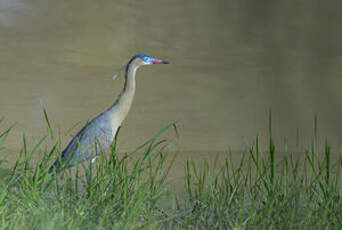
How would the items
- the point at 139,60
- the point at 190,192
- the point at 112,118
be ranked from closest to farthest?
the point at 190,192, the point at 112,118, the point at 139,60

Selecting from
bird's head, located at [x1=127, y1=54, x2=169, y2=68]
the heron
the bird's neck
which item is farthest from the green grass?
bird's head, located at [x1=127, y1=54, x2=169, y2=68]

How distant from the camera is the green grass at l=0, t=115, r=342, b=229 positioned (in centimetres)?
175

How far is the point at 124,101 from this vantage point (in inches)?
146

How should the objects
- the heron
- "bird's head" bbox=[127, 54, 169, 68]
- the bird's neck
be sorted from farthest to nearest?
"bird's head" bbox=[127, 54, 169, 68] → the bird's neck → the heron

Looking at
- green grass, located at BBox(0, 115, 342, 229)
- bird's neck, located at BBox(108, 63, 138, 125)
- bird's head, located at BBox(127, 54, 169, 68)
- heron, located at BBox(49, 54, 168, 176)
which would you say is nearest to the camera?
green grass, located at BBox(0, 115, 342, 229)

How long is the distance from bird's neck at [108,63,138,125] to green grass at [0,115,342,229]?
164 centimetres

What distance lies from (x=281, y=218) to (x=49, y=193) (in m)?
0.95

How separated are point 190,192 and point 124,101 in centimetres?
179

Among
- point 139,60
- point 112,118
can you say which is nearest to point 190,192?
point 112,118

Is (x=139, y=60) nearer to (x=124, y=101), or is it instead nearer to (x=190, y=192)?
(x=124, y=101)

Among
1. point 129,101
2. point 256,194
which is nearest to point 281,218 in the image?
point 256,194

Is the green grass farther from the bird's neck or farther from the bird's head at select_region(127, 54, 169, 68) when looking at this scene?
the bird's head at select_region(127, 54, 169, 68)

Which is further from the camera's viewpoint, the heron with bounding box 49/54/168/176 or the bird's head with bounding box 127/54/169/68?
the bird's head with bounding box 127/54/169/68

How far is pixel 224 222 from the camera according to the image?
2002 mm
